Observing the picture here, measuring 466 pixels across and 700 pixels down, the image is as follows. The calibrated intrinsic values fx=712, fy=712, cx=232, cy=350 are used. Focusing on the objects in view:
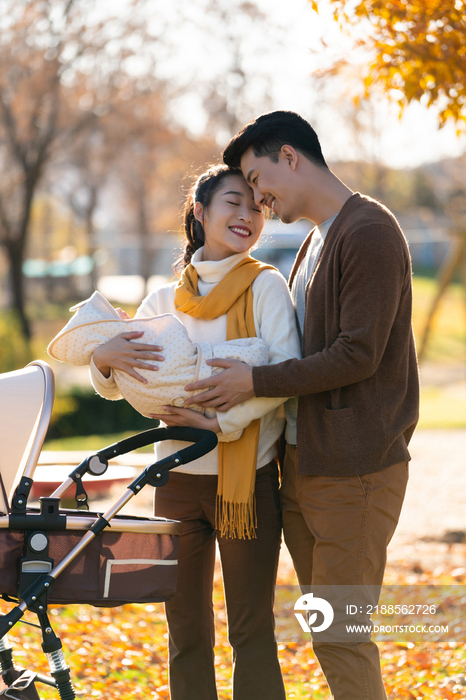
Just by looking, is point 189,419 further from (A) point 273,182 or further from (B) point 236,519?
(A) point 273,182

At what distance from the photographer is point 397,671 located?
3.44m

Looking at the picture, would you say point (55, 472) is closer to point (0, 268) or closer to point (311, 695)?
point (311, 695)

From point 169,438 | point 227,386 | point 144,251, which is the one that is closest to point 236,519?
point 169,438

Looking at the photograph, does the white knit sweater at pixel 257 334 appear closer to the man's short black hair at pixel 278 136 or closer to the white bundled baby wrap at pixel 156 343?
the white bundled baby wrap at pixel 156 343

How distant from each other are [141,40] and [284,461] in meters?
12.9

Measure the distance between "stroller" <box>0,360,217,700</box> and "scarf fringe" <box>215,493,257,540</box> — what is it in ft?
0.75

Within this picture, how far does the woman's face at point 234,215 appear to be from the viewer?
8.41ft

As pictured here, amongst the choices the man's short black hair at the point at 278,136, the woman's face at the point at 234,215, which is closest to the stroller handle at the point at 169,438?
the woman's face at the point at 234,215

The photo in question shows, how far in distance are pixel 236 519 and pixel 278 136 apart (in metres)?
1.30

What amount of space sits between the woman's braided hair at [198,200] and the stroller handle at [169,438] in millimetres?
792

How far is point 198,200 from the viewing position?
2.67 meters

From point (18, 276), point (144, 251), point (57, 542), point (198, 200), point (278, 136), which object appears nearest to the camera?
point (57, 542)

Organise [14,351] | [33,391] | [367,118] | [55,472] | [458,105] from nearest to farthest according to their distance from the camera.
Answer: [33,391] < [458,105] < [55,472] < [14,351] < [367,118]

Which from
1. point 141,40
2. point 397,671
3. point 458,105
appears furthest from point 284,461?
point 141,40
